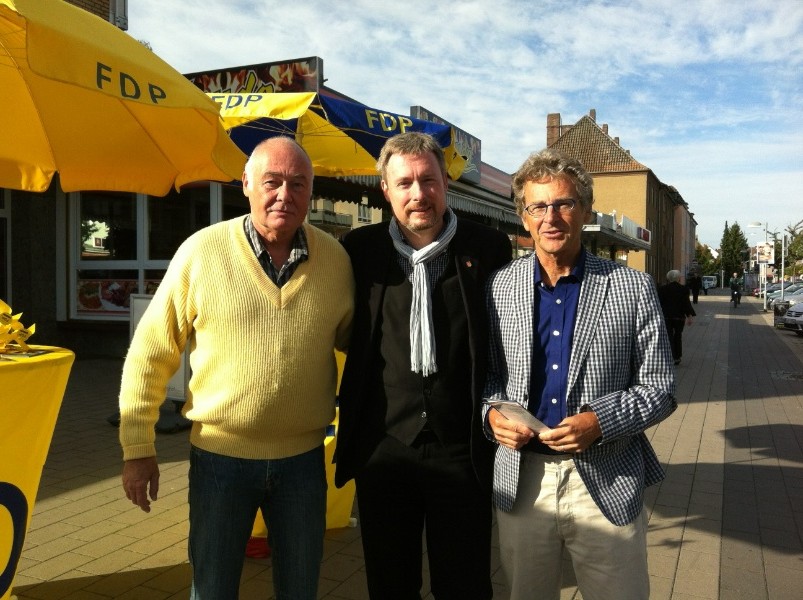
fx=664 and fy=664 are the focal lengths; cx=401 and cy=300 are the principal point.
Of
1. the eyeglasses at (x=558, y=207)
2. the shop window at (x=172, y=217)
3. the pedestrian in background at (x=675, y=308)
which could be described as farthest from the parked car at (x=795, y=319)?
the eyeglasses at (x=558, y=207)

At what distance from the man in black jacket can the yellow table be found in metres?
1.13

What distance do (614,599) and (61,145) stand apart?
3.80 m

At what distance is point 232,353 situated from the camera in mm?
2121

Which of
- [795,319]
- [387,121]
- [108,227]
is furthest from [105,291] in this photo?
[795,319]

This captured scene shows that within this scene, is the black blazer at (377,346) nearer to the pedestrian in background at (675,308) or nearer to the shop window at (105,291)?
the shop window at (105,291)

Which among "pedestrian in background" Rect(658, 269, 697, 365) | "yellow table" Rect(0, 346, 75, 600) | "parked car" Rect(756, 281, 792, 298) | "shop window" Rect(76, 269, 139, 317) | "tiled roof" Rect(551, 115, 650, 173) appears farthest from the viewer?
"tiled roof" Rect(551, 115, 650, 173)

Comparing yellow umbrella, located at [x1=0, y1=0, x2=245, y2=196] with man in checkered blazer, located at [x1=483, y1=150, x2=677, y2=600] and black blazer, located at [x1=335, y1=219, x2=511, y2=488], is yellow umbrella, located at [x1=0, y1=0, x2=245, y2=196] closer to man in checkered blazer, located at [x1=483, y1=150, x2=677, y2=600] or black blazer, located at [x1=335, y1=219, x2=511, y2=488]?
black blazer, located at [x1=335, y1=219, x2=511, y2=488]

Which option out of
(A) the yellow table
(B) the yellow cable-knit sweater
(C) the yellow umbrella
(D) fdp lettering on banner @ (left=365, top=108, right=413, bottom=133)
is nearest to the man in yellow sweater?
(B) the yellow cable-knit sweater

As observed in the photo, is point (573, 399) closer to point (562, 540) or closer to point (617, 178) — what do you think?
point (562, 540)

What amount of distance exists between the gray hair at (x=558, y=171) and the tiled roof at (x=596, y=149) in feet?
154

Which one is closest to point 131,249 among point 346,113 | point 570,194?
point 346,113

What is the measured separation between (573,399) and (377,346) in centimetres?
66

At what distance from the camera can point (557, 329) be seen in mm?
2109

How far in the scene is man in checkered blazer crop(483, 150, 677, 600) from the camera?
2021 mm
